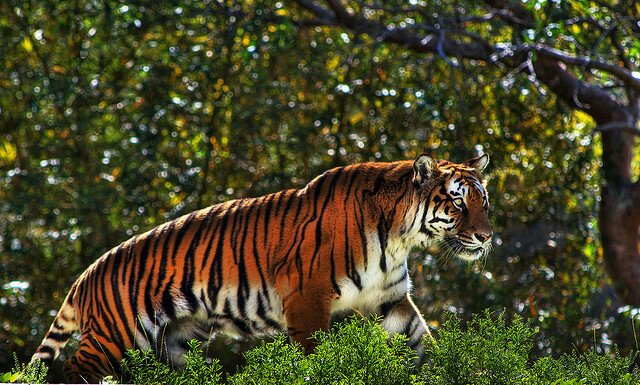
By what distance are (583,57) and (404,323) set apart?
358cm

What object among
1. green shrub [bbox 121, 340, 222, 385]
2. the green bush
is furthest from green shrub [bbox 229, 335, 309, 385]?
green shrub [bbox 121, 340, 222, 385]

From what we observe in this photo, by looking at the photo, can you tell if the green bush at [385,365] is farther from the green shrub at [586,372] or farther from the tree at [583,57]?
the tree at [583,57]

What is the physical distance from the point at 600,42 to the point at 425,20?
7.58 feet

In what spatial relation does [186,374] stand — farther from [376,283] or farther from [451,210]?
[451,210]

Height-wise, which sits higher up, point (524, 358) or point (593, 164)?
point (524, 358)

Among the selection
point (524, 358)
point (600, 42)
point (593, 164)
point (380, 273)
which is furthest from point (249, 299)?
point (593, 164)

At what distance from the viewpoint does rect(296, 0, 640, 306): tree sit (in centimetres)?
851

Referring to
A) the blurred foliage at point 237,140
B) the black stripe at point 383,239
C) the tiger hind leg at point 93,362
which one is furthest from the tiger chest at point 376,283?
the blurred foliage at point 237,140

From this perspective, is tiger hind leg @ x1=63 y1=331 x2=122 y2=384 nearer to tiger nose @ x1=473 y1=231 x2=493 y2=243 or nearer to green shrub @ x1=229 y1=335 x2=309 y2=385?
green shrub @ x1=229 y1=335 x2=309 y2=385

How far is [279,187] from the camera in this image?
32.8ft

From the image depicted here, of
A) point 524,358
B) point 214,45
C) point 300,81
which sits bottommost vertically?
point 300,81

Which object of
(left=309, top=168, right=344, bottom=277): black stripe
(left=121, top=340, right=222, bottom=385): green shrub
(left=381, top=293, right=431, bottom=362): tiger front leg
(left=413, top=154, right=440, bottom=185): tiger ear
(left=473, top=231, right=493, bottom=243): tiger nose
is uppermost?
(left=121, top=340, right=222, bottom=385): green shrub

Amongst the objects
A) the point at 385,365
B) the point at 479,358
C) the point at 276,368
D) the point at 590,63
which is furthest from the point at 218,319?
the point at 590,63

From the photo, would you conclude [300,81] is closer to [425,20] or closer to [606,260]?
[425,20]
